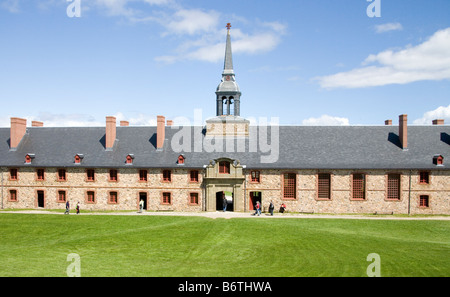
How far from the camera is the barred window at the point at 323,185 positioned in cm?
3716

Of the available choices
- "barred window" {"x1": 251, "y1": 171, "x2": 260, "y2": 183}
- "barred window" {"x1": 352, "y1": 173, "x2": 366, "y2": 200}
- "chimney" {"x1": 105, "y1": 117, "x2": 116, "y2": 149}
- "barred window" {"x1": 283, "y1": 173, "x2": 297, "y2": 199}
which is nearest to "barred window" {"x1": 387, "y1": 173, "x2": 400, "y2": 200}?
"barred window" {"x1": 352, "y1": 173, "x2": 366, "y2": 200}

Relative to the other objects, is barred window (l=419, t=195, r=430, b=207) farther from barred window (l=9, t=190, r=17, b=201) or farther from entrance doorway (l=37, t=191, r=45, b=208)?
barred window (l=9, t=190, r=17, b=201)

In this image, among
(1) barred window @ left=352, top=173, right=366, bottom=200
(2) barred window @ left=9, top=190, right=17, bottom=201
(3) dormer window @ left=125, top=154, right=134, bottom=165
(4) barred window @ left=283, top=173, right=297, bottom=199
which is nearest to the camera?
(1) barred window @ left=352, top=173, right=366, bottom=200

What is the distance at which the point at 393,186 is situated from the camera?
3675cm

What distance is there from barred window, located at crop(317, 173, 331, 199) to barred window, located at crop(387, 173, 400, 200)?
5.96 m

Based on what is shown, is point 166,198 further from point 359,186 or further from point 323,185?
point 359,186

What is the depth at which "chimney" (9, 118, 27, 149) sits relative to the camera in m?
42.5

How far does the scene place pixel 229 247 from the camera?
73.2ft

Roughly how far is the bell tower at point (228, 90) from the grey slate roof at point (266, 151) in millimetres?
3688

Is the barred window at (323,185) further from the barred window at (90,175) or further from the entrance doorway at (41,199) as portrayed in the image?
the entrance doorway at (41,199)

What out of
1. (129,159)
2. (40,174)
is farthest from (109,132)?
(40,174)

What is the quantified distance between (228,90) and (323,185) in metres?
14.4
